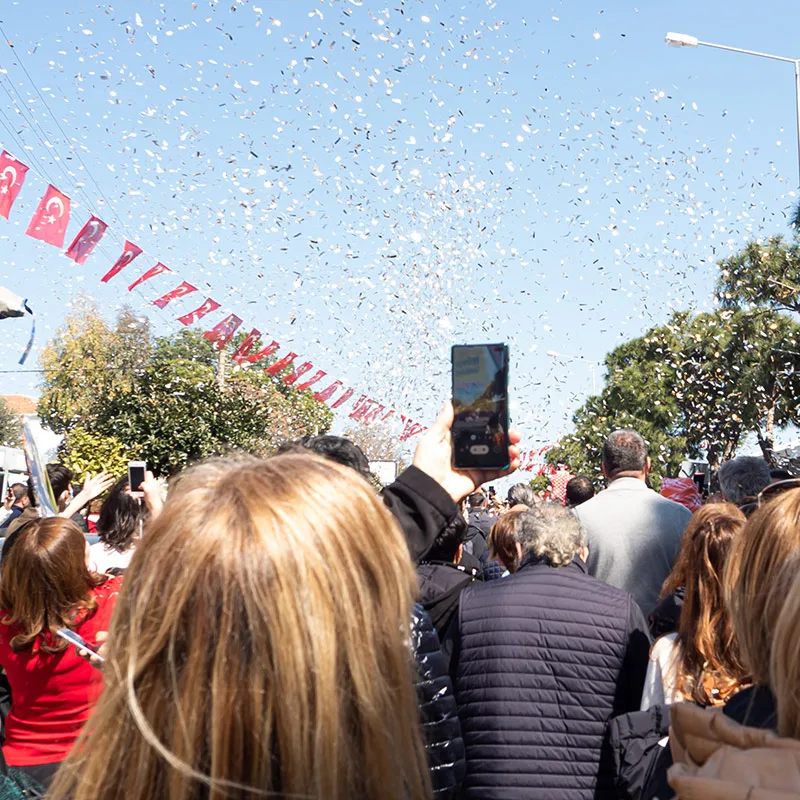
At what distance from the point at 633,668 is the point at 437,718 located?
159 cm

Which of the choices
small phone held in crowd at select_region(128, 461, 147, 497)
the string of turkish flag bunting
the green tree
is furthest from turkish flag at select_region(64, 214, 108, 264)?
the green tree

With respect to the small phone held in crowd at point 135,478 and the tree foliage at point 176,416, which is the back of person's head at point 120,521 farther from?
the tree foliage at point 176,416

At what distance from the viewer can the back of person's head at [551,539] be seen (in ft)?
12.5

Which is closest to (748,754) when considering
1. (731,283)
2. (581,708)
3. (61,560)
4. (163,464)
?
(581,708)

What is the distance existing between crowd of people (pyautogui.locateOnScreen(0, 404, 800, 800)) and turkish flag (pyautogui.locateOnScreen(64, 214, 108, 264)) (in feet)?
21.8

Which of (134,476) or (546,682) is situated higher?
(134,476)

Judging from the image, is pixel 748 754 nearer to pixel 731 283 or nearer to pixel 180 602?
pixel 180 602

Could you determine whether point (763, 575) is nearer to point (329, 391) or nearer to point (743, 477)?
point (743, 477)

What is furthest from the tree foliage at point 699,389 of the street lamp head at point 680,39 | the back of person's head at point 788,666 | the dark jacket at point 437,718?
the back of person's head at point 788,666

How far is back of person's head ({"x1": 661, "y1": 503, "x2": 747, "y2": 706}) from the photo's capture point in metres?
3.23

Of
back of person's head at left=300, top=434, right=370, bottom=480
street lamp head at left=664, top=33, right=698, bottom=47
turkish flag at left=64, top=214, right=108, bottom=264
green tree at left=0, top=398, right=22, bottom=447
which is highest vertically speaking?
street lamp head at left=664, top=33, right=698, bottom=47

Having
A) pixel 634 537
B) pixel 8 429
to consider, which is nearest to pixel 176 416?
pixel 634 537

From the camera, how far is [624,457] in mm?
5676

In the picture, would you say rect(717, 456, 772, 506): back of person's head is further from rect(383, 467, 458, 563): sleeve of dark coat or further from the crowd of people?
rect(383, 467, 458, 563): sleeve of dark coat
